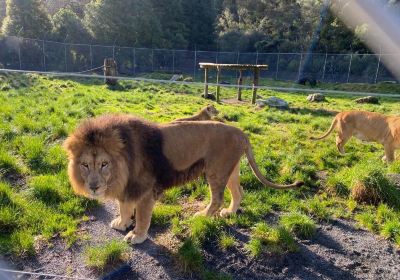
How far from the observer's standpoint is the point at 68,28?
35.1 meters

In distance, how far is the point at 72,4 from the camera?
1935 inches

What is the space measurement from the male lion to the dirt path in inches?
12.3

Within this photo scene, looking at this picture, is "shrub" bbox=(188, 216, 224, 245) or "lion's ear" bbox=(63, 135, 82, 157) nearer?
"lion's ear" bbox=(63, 135, 82, 157)

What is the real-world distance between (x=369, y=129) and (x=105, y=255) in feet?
21.8

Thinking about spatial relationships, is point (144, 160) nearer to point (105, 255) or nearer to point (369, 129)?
point (105, 255)

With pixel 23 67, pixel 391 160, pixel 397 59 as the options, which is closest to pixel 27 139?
pixel 391 160

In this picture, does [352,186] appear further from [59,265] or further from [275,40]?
[275,40]

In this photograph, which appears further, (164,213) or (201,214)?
(164,213)

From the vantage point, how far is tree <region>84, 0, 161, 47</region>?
119 ft

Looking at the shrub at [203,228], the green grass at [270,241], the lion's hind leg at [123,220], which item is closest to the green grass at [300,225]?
the green grass at [270,241]

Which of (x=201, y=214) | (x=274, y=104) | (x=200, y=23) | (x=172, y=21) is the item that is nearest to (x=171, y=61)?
(x=172, y=21)

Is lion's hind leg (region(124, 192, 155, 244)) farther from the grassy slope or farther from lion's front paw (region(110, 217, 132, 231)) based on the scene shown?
the grassy slope

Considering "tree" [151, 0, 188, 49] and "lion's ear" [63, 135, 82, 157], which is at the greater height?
"tree" [151, 0, 188, 49]

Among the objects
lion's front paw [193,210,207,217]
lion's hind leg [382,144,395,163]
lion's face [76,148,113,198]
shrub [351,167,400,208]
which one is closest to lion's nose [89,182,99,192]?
lion's face [76,148,113,198]
